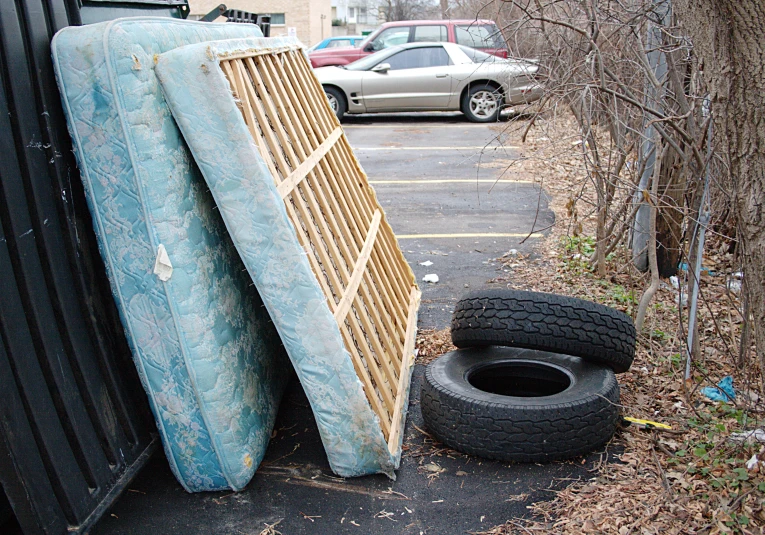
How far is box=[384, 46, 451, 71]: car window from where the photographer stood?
591 inches

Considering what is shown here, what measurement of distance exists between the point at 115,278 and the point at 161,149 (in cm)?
57

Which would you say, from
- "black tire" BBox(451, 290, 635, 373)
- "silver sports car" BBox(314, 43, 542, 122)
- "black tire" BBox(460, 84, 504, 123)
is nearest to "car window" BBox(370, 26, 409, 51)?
"silver sports car" BBox(314, 43, 542, 122)

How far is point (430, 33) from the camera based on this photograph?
16.9 metres

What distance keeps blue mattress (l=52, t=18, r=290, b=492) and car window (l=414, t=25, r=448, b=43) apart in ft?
46.9

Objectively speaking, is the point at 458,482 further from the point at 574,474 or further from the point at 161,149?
the point at 161,149

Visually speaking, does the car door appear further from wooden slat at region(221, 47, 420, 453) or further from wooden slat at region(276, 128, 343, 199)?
wooden slat at region(276, 128, 343, 199)

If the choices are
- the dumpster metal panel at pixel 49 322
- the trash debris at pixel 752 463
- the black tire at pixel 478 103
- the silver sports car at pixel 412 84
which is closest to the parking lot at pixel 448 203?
the black tire at pixel 478 103

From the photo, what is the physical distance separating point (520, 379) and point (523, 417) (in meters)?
0.75

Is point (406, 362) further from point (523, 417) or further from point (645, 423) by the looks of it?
point (645, 423)

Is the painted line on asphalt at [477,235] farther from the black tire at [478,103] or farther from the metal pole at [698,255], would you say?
the black tire at [478,103]

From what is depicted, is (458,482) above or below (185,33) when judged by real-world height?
below

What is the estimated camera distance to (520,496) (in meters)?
3.11

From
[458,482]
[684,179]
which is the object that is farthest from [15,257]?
[684,179]

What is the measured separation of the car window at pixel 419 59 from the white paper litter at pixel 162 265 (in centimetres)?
1300
